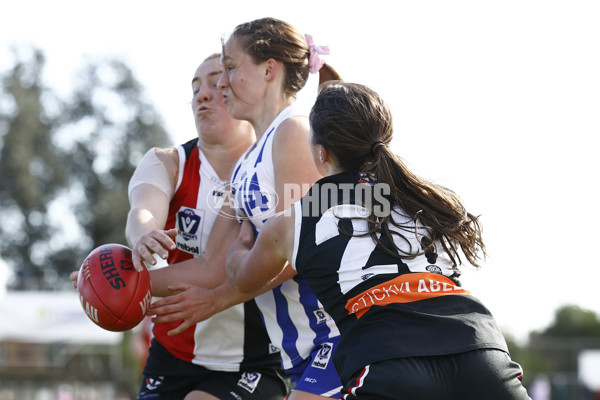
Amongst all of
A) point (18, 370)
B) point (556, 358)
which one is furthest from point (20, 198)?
point (556, 358)

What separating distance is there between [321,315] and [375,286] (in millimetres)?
828

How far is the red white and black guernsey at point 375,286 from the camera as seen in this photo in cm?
249

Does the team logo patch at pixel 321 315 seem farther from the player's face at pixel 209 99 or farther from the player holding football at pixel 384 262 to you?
the player's face at pixel 209 99

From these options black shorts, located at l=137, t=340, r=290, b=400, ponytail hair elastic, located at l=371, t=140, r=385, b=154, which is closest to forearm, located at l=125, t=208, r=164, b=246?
black shorts, located at l=137, t=340, r=290, b=400

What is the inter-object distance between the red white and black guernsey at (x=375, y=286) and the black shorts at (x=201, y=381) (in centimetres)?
137

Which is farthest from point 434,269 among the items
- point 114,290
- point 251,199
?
point 114,290

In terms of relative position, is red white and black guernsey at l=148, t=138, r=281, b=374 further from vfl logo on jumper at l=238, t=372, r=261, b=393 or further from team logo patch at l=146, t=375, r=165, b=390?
team logo patch at l=146, t=375, r=165, b=390

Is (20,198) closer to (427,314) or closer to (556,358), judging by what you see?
(556,358)

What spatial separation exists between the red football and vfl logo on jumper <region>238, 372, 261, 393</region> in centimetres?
75

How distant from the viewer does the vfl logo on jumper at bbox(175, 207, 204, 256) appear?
407 cm

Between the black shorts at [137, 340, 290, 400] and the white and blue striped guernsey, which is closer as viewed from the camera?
the white and blue striped guernsey

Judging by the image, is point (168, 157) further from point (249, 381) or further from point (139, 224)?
point (249, 381)

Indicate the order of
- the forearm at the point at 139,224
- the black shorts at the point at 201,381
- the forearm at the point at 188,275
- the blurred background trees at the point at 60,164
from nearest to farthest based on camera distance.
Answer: the forearm at the point at 139,224 → the forearm at the point at 188,275 → the black shorts at the point at 201,381 → the blurred background trees at the point at 60,164

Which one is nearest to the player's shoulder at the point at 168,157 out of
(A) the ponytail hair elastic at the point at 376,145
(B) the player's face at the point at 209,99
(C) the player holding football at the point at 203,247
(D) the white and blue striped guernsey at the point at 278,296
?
(C) the player holding football at the point at 203,247
